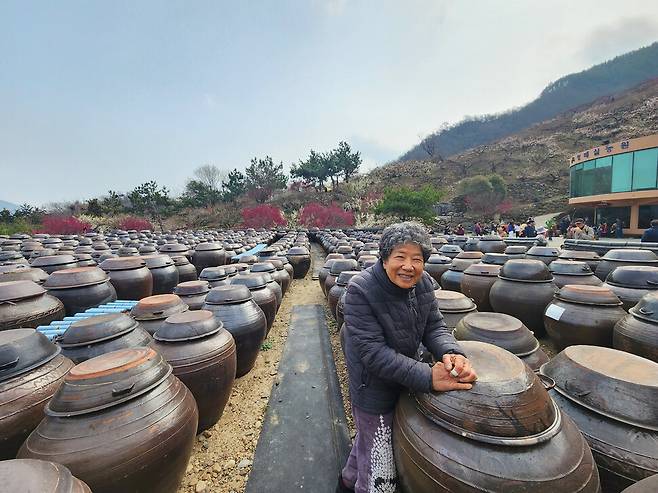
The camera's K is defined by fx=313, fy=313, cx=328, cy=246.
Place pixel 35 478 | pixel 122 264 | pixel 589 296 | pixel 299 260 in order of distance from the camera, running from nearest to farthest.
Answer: pixel 35 478, pixel 589 296, pixel 122 264, pixel 299 260

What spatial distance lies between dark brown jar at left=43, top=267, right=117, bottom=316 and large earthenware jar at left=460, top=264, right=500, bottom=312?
6969mm

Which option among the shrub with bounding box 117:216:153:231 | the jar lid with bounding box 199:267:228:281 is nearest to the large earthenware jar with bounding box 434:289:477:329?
the jar lid with bounding box 199:267:228:281

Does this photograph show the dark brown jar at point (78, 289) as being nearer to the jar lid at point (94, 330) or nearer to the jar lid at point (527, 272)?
the jar lid at point (94, 330)

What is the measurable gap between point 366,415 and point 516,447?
3.13ft

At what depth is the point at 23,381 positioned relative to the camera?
273 cm

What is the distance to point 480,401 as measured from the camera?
5.74ft

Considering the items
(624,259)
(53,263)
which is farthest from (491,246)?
(53,263)

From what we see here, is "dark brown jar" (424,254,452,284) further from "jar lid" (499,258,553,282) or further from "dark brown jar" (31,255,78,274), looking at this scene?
"dark brown jar" (31,255,78,274)

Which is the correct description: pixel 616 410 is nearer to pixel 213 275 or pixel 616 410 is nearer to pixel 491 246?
pixel 213 275

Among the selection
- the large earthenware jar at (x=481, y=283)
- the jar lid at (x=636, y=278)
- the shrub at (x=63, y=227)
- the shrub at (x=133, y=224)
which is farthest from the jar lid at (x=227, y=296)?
the shrub at (x=133, y=224)

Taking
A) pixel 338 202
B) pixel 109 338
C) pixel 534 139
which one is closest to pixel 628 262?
pixel 109 338

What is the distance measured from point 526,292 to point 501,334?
2.64m

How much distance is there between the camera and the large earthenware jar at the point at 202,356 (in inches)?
138

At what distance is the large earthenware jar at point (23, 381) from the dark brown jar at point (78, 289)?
2.50 metres
